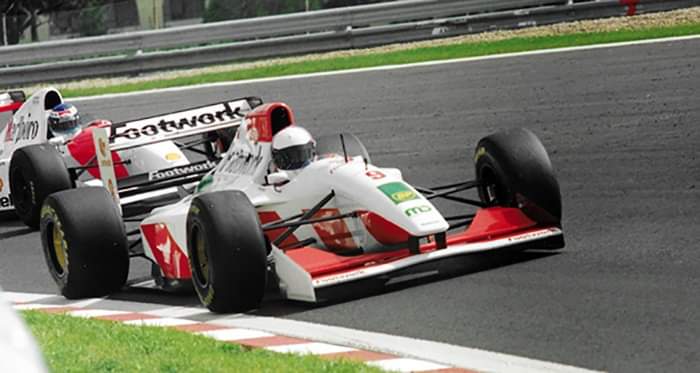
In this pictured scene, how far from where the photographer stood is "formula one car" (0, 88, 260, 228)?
34.7ft

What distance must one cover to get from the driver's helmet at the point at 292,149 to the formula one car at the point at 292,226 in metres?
0.03

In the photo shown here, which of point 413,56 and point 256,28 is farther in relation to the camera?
point 256,28

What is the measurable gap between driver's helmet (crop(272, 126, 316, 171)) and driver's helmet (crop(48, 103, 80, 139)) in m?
5.33

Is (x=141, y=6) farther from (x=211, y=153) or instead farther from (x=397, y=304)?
(x=397, y=304)

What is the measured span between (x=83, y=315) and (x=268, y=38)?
51.3 feet

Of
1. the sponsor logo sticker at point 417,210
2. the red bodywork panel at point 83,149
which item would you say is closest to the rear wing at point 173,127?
the red bodywork panel at point 83,149

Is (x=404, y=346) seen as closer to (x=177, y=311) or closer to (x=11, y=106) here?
(x=177, y=311)

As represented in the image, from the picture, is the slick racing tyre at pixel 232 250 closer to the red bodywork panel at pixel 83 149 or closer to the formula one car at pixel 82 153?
the formula one car at pixel 82 153

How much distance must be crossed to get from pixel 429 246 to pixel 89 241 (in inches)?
84.5

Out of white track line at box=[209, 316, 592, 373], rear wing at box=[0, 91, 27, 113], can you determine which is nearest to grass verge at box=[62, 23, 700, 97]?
rear wing at box=[0, 91, 27, 113]

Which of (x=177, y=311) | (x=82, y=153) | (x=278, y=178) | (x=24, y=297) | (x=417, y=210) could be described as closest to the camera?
(x=417, y=210)

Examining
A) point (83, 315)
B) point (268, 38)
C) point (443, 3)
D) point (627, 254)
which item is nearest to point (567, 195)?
point (627, 254)

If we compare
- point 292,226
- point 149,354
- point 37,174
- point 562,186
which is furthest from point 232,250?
point 37,174

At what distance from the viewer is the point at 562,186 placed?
1052cm
